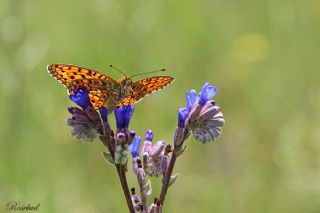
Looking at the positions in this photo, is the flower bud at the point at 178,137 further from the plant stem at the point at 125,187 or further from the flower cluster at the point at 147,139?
the plant stem at the point at 125,187

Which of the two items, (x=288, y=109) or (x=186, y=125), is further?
(x=288, y=109)

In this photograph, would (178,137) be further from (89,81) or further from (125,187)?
(89,81)

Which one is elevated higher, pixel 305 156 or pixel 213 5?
pixel 213 5

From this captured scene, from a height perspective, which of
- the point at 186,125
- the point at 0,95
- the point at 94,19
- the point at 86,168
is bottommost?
the point at 86,168

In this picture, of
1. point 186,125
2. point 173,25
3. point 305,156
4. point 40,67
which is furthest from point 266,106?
point 186,125

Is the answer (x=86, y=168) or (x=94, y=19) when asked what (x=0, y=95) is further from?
(x=94, y=19)

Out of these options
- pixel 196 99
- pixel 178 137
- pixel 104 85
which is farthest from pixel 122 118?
pixel 196 99

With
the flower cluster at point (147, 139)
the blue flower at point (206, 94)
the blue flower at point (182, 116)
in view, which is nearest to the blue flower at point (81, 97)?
the flower cluster at point (147, 139)
